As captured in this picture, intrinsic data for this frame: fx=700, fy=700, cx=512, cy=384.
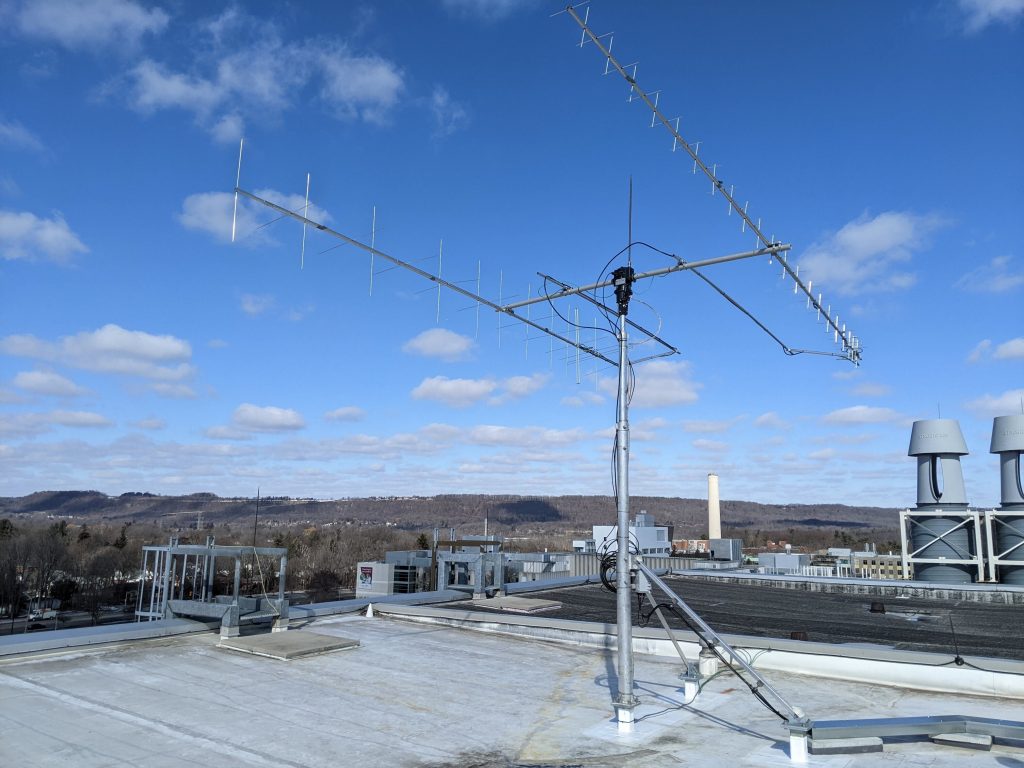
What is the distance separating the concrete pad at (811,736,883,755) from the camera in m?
6.78

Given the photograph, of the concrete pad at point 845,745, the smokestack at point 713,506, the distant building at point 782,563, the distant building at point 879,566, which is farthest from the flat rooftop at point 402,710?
the smokestack at point 713,506

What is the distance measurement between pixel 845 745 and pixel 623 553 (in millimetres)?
2786

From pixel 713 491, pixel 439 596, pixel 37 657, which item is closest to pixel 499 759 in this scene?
pixel 37 657

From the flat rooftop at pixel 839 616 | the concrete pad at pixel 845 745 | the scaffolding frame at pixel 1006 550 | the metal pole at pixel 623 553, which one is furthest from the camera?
the scaffolding frame at pixel 1006 550

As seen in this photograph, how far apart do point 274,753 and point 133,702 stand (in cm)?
270

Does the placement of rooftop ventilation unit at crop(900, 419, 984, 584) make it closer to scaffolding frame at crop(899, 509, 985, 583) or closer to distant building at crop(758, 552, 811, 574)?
scaffolding frame at crop(899, 509, 985, 583)

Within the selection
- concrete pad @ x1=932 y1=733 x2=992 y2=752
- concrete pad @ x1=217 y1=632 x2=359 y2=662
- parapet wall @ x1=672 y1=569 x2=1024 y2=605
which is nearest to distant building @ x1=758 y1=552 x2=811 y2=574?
parapet wall @ x1=672 y1=569 x2=1024 y2=605

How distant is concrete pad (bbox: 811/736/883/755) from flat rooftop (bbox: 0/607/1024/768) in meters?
0.07

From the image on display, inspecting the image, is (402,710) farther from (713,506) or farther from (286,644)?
(713,506)

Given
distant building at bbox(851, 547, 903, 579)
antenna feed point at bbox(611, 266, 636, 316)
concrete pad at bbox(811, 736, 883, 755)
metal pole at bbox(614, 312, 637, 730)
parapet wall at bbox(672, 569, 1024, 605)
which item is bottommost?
distant building at bbox(851, 547, 903, 579)

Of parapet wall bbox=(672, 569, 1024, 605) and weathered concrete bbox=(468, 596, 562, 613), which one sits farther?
parapet wall bbox=(672, 569, 1024, 605)

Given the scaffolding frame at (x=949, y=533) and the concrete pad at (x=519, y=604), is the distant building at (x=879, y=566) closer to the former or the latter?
the scaffolding frame at (x=949, y=533)

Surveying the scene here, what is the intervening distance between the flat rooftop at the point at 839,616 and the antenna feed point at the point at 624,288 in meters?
7.75

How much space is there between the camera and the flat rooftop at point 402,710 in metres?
6.86
